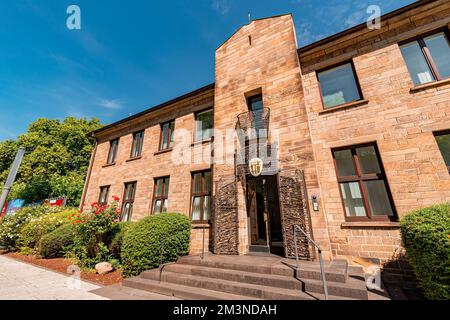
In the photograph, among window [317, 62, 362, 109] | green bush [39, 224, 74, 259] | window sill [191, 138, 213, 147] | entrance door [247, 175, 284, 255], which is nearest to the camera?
entrance door [247, 175, 284, 255]

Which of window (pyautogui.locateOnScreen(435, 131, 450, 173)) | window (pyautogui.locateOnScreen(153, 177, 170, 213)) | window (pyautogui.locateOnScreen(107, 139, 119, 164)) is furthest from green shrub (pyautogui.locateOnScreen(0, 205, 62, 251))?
window (pyautogui.locateOnScreen(435, 131, 450, 173))

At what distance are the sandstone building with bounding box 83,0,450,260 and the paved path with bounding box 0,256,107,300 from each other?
128 inches

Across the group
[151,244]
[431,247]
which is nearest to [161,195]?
[151,244]

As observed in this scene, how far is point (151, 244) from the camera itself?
18.7 feet

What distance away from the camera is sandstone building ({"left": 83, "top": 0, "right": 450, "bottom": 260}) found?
203 inches

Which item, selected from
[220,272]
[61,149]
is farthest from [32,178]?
[220,272]

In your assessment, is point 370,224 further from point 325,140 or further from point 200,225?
point 200,225

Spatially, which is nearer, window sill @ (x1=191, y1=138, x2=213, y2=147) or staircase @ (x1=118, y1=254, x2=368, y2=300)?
staircase @ (x1=118, y1=254, x2=368, y2=300)

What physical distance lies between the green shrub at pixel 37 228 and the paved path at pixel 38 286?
3215 millimetres

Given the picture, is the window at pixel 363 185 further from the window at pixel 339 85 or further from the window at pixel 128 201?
the window at pixel 128 201

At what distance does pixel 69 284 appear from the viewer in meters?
5.05

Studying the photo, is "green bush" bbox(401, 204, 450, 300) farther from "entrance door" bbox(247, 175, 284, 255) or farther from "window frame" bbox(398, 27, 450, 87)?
"window frame" bbox(398, 27, 450, 87)

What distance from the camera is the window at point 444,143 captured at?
194 inches

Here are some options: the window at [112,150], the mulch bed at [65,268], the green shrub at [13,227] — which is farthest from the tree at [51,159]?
the mulch bed at [65,268]
